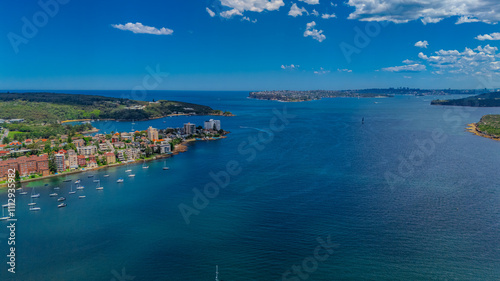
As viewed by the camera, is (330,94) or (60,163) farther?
(330,94)

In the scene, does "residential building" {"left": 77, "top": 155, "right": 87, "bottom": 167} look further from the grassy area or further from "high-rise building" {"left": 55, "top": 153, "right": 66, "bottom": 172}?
the grassy area

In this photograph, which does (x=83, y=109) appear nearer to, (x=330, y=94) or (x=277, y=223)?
(x=277, y=223)

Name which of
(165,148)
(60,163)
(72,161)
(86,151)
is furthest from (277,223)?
(86,151)

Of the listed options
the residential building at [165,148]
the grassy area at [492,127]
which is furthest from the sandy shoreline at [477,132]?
the residential building at [165,148]

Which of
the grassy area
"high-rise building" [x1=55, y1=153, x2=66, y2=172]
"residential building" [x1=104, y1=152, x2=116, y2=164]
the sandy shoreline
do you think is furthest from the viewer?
the grassy area

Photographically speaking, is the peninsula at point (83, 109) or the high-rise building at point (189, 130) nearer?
the high-rise building at point (189, 130)

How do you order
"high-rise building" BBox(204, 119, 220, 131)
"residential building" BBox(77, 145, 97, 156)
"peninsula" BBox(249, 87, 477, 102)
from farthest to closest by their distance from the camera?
"peninsula" BBox(249, 87, 477, 102)
"high-rise building" BBox(204, 119, 220, 131)
"residential building" BBox(77, 145, 97, 156)

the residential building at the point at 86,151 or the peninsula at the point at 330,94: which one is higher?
the peninsula at the point at 330,94

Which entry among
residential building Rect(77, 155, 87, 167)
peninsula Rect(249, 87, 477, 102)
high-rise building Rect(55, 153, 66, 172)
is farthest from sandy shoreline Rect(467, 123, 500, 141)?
peninsula Rect(249, 87, 477, 102)

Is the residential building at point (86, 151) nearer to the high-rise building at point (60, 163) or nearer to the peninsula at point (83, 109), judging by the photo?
the high-rise building at point (60, 163)

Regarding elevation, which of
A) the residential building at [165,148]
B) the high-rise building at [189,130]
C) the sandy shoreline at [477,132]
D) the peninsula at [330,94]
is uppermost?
the peninsula at [330,94]
